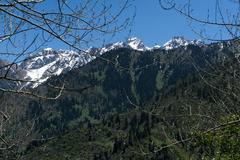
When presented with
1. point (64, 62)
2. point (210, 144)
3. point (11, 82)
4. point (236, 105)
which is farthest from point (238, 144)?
point (11, 82)

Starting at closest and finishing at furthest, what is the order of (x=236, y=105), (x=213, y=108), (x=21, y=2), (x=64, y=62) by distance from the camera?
(x=21, y=2) < (x=64, y=62) < (x=236, y=105) < (x=213, y=108)

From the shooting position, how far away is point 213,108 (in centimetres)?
1614

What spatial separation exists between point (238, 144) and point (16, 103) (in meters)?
9.00

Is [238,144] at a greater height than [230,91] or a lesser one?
lesser

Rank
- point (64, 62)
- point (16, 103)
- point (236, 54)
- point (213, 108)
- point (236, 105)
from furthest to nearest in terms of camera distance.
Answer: point (213, 108) → point (236, 105) → point (236, 54) → point (16, 103) → point (64, 62)

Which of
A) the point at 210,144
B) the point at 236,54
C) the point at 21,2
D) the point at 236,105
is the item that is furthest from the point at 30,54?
the point at 210,144

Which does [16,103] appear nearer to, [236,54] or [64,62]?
[64,62]

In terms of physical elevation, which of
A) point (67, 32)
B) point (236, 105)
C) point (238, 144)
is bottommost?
point (238, 144)

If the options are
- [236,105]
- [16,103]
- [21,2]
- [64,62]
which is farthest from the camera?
[236,105]

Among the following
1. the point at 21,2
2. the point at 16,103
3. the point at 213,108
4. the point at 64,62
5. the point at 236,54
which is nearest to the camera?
the point at 21,2

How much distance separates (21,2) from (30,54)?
976mm

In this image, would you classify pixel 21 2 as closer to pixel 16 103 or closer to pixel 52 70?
pixel 52 70

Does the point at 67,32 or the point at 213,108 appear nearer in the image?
the point at 67,32

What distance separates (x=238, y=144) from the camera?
→ 667 inches
